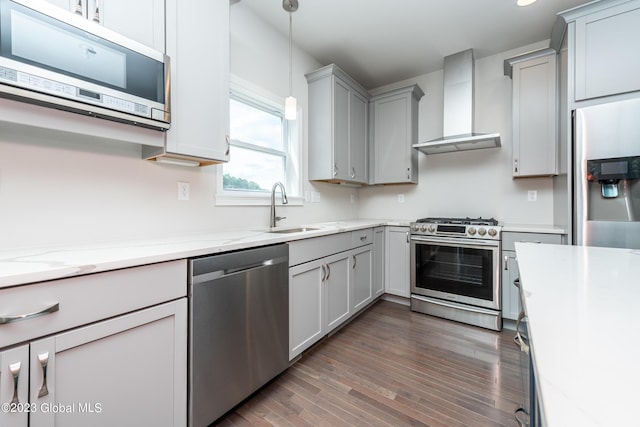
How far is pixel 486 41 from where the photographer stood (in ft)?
9.05

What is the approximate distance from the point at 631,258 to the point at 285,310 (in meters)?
1.67

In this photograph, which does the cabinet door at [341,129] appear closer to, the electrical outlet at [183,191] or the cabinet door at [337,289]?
the cabinet door at [337,289]

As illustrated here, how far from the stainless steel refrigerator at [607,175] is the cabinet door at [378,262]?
5.34 feet

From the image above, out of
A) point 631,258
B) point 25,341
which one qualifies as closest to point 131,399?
point 25,341

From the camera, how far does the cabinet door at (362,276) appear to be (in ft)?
8.47

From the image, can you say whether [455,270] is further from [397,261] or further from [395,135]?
[395,135]

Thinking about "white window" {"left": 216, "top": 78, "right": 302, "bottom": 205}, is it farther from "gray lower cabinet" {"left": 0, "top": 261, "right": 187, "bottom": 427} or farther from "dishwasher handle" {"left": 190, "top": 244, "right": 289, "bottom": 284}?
"gray lower cabinet" {"left": 0, "top": 261, "right": 187, "bottom": 427}

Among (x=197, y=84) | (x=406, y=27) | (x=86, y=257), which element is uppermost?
(x=406, y=27)

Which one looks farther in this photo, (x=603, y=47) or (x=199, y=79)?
(x=603, y=47)

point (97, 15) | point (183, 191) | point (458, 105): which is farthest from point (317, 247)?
point (458, 105)

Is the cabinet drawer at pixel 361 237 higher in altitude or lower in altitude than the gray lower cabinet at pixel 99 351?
higher

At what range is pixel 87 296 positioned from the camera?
94cm

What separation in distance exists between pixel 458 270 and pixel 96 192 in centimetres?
294

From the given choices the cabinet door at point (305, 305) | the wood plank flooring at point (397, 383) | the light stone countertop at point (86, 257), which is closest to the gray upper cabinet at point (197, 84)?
the light stone countertop at point (86, 257)
